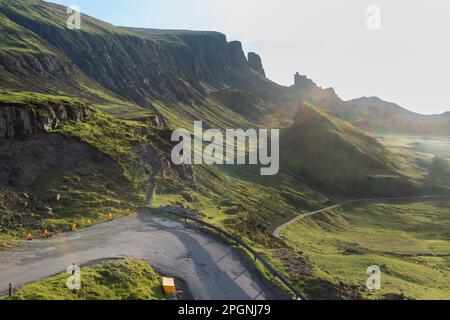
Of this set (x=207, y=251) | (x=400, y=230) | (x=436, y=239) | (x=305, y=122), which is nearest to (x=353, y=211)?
(x=400, y=230)

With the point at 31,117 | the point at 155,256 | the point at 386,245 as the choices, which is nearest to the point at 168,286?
the point at 155,256

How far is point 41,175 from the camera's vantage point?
2315 inches

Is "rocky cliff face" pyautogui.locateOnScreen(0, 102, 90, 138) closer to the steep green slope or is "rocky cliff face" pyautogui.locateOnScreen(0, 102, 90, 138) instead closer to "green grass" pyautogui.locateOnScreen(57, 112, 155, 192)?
"green grass" pyautogui.locateOnScreen(57, 112, 155, 192)

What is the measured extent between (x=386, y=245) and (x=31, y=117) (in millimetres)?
75134

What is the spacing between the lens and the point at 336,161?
176250 mm

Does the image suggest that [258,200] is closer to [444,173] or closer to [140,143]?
[140,143]

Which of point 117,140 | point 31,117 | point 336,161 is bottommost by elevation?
point 336,161

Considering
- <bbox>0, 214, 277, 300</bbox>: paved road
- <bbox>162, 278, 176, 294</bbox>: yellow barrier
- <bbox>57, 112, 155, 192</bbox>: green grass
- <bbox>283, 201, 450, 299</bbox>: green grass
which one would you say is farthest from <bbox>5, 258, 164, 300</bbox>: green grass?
<bbox>57, 112, 155, 192</bbox>: green grass

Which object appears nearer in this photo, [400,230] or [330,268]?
[330,268]

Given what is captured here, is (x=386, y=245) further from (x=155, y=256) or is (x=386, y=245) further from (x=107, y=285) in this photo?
(x=107, y=285)

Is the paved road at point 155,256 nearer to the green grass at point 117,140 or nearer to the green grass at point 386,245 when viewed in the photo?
the green grass at point 386,245

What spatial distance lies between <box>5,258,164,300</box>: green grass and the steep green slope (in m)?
131

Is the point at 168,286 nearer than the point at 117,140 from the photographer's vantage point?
Yes

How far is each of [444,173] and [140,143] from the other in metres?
161
